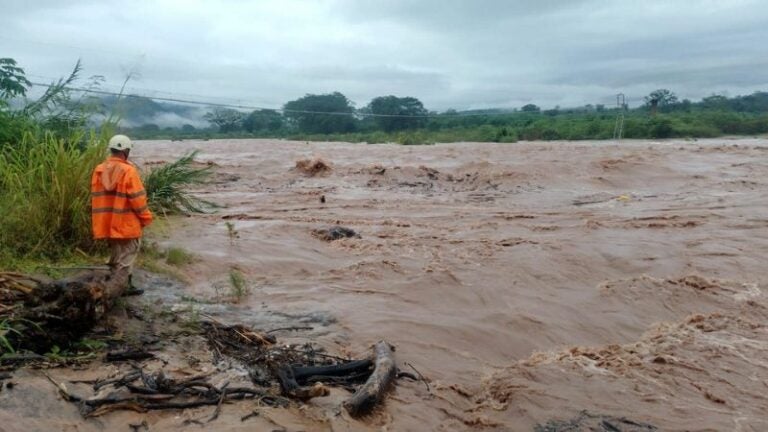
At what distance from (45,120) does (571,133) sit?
1267 inches

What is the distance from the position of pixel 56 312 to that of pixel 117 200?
3.80ft

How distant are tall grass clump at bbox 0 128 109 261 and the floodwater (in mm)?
1201

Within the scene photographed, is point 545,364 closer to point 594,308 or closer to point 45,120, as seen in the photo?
point 594,308

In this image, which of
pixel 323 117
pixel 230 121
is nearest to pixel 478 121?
pixel 323 117

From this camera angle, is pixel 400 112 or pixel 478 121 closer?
pixel 400 112

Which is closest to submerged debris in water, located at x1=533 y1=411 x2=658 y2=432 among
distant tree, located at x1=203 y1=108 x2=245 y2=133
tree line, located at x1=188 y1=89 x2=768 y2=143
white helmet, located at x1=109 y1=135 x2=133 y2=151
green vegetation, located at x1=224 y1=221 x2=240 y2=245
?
white helmet, located at x1=109 y1=135 x2=133 y2=151

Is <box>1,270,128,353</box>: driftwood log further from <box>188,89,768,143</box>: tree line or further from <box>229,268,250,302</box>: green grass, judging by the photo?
<box>188,89,768,143</box>: tree line

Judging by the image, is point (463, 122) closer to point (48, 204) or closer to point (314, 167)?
point (314, 167)

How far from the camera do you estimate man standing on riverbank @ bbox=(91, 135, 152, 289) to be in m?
5.30

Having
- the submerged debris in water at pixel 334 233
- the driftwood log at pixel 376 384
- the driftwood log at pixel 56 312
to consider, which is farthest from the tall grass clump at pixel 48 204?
the driftwood log at pixel 376 384

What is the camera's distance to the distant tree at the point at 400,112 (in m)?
45.5

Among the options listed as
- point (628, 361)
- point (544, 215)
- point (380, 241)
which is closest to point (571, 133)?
point (544, 215)

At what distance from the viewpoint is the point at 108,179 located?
17.4 feet

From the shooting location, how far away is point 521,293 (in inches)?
272
